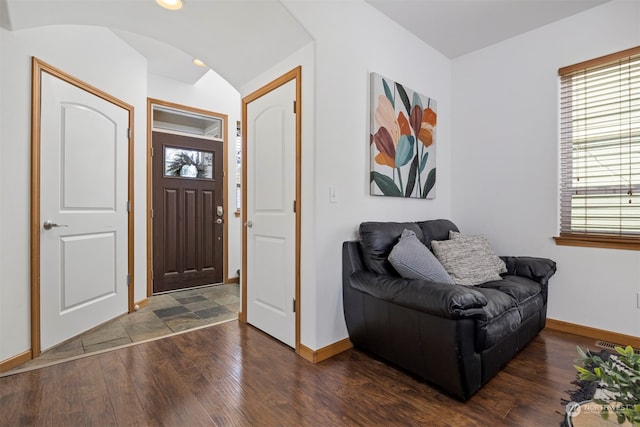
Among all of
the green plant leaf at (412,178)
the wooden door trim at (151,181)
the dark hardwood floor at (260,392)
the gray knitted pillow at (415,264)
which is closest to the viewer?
the dark hardwood floor at (260,392)

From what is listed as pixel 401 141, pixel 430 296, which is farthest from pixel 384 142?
pixel 430 296

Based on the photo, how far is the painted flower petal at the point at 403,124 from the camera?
8.87 feet

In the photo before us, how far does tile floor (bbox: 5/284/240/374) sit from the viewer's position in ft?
7.41

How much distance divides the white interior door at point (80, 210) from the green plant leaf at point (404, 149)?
2.59 metres

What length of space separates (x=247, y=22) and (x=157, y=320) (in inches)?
103

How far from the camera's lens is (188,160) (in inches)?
157

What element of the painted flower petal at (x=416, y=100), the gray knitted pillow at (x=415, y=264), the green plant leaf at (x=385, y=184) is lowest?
the gray knitted pillow at (x=415, y=264)

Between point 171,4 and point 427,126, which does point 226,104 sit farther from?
point 427,126

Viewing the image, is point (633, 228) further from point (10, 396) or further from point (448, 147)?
point (10, 396)

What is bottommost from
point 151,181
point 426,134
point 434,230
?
point 434,230

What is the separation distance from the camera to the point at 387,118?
2.57 m

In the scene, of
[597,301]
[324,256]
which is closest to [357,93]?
[324,256]

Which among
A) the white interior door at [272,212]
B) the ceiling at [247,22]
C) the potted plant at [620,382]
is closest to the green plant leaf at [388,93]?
the ceiling at [247,22]

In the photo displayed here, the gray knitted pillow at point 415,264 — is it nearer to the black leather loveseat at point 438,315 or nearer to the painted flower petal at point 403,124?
the black leather loveseat at point 438,315
